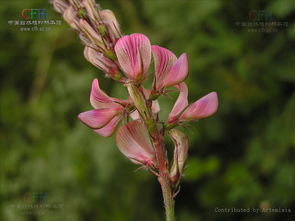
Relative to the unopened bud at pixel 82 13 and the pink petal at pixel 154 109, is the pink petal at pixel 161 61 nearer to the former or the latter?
the pink petal at pixel 154 109

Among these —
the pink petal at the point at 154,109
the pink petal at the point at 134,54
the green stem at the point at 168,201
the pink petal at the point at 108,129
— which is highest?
the pink petal at the point at 134,54

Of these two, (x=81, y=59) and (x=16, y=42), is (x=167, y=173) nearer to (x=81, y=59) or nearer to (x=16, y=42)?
(x=81, y=59)

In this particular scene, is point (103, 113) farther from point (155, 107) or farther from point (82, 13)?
point (82, 13)

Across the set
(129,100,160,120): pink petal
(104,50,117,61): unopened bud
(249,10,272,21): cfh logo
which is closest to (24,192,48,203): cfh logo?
(249,10,272,21): cfh logo

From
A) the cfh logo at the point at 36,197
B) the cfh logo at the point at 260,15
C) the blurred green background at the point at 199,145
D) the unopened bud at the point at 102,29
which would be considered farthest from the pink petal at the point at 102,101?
the cfh logo at the point at 36,197

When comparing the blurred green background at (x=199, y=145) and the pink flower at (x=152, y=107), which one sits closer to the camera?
the pink flower at (x=152, y=107)

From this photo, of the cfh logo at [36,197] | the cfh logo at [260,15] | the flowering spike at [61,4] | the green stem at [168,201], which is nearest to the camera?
the green stem at [168,201]

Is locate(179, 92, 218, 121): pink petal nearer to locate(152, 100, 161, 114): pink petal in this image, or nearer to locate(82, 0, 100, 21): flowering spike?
locate(152, 100, 161, 114): pink petal
